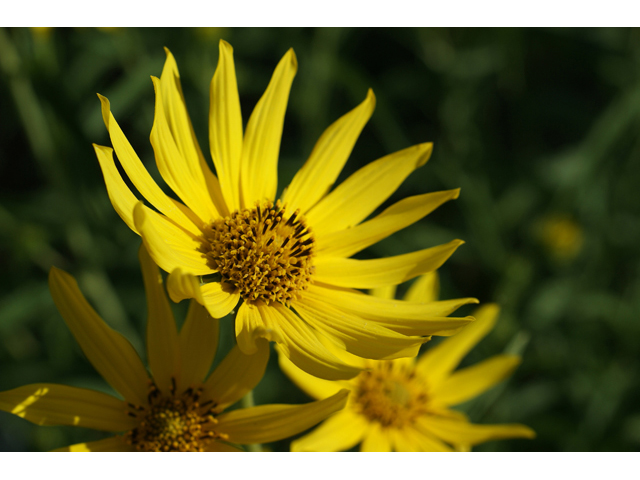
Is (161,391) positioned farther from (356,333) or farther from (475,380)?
(475,380)

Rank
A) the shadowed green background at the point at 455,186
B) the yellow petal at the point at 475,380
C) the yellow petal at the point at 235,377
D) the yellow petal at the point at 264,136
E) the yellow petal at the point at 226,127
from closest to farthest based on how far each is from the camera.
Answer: the yellow petal at the point at 235,377 < the yellow petal at the point at 226,127 < the yellow petal at the point at 264,136 < the yellow petal at the point at 475,380 < the shadowed green background at the point at 455,186

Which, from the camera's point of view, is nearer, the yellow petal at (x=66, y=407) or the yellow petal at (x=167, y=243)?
the yellow petal at (x=167, y=243)

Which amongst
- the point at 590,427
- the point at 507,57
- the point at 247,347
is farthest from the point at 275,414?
the point at 507,57

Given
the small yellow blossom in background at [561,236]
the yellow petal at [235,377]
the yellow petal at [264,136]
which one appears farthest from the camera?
the small yellow blossom in background at [561,236]

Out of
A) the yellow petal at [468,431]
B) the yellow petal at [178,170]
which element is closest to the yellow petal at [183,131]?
the yellow petal at [178,170]

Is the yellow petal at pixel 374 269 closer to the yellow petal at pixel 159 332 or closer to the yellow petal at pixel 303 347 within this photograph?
the yellow petal at pixel 303 347
